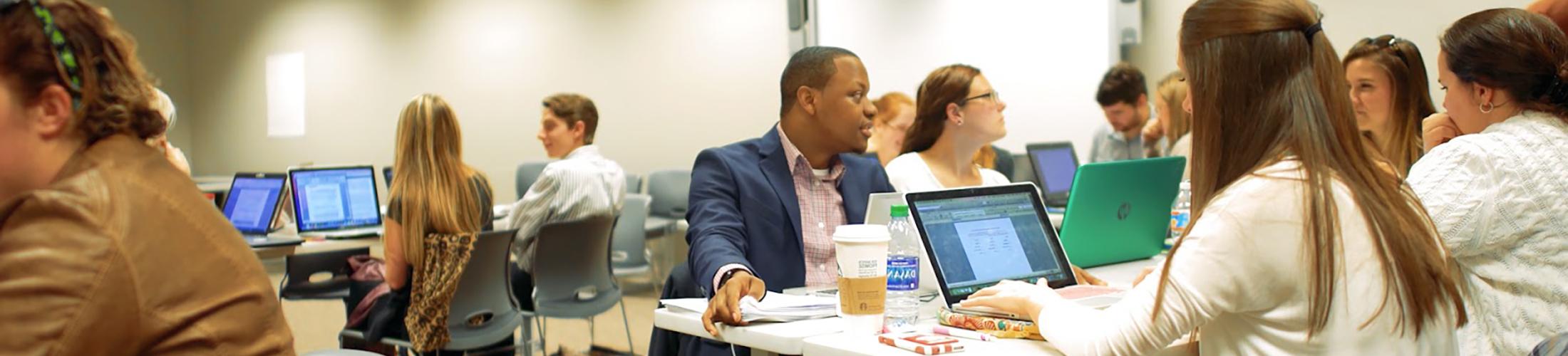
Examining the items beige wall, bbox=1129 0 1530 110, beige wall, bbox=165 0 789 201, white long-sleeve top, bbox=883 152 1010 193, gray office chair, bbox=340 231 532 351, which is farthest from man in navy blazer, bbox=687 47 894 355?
beige wall, bbox=165 0 789 201

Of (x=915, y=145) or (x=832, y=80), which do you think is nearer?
(x=832, y=80)

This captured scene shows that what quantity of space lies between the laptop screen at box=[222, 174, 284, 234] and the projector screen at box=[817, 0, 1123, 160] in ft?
10.5

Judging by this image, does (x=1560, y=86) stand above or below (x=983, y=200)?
above

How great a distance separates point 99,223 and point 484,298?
2989mm

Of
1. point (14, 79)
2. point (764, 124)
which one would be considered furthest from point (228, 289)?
point (764, 124)

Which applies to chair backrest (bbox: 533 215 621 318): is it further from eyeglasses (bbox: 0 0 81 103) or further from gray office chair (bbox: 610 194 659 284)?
eyeglasses (bbox: 0 0 81 103)

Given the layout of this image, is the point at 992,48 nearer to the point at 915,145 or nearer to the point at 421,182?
the point at 915,145

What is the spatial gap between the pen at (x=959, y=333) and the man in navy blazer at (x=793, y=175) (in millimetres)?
622

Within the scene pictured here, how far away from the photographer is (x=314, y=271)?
493 cm

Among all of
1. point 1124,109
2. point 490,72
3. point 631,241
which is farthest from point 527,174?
point 1124,109

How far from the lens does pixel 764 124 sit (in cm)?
770

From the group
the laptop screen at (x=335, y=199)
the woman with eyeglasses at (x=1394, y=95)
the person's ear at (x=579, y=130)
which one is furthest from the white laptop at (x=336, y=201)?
the woman with eyeglasses at (x=1394, y=95)

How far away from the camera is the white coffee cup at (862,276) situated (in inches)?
76.3

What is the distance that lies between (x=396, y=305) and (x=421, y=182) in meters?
0.44
